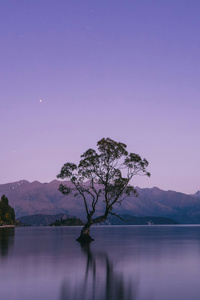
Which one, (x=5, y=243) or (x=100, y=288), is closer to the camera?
(x=100, y=288)

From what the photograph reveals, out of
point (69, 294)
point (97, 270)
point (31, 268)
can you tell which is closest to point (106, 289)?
point (69, 294)

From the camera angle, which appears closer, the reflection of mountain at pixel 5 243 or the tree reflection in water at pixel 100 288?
the tree reflection in water at pixel 100 288

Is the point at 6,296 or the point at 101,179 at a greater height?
the point at 101,179

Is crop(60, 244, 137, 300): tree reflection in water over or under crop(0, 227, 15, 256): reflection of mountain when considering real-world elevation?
over

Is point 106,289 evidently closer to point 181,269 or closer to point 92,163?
point 181,269

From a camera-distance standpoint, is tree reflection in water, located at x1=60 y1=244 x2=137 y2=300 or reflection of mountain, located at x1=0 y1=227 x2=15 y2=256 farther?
reflection of mountain, located at x1=0 y1=227 x2=15 y2=256

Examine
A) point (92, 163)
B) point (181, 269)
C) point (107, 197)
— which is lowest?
point (181, 269)

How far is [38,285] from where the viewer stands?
875 inches

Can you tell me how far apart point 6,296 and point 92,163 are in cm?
6126

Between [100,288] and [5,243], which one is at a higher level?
[100,288]

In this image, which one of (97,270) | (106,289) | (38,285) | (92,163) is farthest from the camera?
(92,163)

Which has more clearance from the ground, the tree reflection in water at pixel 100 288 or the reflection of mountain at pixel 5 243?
the tree reflection in water at pixel 100 288

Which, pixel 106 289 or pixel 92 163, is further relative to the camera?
pixel 92 163

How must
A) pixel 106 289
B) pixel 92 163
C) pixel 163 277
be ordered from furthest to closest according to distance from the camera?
pixel 92 163
pixel 163 277
pixel 106 289
